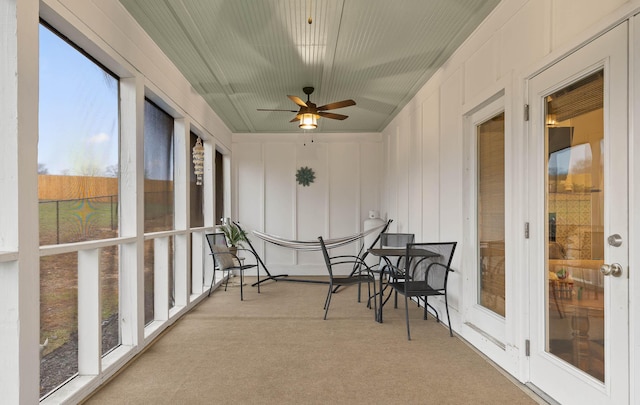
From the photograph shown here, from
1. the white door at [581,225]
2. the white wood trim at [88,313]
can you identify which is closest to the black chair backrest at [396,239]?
the white door at [581,225]

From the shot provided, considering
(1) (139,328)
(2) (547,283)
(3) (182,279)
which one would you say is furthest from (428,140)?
(1) (139,328)

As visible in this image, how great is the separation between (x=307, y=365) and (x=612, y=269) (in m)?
1.82

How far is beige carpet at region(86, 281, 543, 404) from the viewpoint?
210 centimetres

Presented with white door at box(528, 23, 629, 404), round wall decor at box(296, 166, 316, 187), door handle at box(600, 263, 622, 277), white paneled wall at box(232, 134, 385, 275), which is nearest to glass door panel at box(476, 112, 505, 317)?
white door at box(528, 23, 629, 404)

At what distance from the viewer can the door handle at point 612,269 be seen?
1.58 meters

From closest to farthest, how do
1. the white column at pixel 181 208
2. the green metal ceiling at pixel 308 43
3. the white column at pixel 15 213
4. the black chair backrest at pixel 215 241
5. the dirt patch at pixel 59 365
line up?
the white column at pixel 15 213, the dirt patch at pixel 59 365, the green metal ceiling at pixel 308 43, the white column at pixel 181 208, the black chair backrest at pixel 215 241

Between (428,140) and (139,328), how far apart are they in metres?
3.25

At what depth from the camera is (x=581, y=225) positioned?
6.09ft

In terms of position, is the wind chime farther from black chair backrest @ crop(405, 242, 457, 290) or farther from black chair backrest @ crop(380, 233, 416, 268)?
black chair backrest @ crop(405, 242, 457, 290)

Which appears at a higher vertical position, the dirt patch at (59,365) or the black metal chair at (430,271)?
the black metal chair at (430,271)

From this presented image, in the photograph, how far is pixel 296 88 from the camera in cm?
417

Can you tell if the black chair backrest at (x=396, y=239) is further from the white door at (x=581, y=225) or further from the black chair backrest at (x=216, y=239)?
the white door at (x=581, y=225)

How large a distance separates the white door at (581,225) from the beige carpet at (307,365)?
0.38 metres

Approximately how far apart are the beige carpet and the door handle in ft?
2.88
